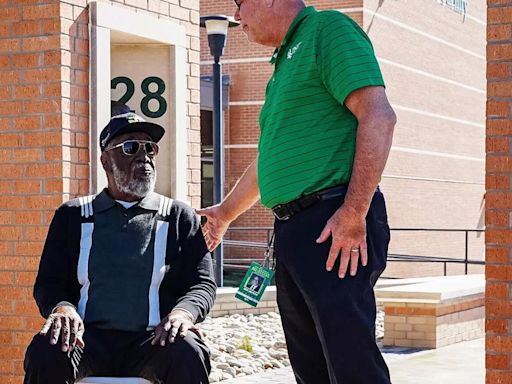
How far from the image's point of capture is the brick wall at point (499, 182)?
198 inches

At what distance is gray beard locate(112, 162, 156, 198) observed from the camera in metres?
4.25

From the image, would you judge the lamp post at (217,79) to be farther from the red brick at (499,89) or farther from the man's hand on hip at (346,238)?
the man's hand on hip at (346,238)

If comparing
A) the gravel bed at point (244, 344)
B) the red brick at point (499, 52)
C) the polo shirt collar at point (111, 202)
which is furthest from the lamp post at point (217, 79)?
the polo shirt collar at point (111, 202)

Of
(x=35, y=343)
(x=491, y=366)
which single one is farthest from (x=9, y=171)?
(x=491, y=366)

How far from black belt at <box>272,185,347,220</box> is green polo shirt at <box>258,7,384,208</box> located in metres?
0.02

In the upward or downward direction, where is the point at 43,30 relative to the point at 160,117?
upward

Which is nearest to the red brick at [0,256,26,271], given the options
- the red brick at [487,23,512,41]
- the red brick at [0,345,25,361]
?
the red brick at [0,345,25,361]

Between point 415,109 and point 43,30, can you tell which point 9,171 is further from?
point 415,109

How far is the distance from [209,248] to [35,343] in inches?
30.7

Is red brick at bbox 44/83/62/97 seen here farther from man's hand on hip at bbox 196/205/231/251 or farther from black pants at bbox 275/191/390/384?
black pants at bbox 275/191/390/384

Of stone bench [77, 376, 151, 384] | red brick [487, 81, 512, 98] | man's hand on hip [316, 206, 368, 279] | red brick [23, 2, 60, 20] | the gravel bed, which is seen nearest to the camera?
man's hand on hip [316, 206, 368, 279]

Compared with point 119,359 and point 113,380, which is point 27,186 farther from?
point 113,380

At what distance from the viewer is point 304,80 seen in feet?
10.9

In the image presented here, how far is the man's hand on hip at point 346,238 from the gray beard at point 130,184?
1243 mm
